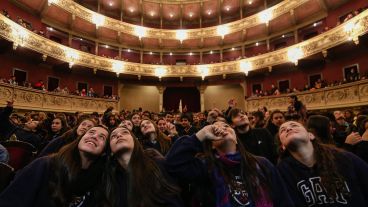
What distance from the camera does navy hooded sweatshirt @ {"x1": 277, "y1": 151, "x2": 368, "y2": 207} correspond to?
1722 mm

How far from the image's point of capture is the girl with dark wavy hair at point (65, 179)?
5.03 feet

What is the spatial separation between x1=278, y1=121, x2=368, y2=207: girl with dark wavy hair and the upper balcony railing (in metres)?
10.9

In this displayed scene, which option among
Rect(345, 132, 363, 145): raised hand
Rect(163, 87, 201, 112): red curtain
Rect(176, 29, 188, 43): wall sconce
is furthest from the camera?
Rect(163, 87, 201, 112): red curtain

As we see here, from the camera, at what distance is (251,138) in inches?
119

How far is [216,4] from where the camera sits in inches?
759

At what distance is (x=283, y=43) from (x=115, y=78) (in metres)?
13.6

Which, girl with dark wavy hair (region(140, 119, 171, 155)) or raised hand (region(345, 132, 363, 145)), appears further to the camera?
girl with dark wavy hair (region(140, 119, 171, 155))

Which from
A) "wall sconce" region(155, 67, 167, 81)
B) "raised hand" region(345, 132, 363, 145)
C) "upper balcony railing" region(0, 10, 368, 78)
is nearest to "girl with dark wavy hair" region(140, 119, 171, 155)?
"raised hand" region(345, 132, 363, 145)

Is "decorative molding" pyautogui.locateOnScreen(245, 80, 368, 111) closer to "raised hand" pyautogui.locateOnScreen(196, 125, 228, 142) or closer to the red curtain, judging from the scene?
the red curtain

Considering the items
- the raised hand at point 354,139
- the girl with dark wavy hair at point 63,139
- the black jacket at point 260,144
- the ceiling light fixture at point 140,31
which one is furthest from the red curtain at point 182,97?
the raised hand at point 354,139

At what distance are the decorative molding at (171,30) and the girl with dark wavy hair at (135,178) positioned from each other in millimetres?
15299

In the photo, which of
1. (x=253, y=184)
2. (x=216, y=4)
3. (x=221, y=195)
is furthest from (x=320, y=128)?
(x=216, y=4)

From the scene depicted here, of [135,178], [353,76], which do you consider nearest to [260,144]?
[135,178]

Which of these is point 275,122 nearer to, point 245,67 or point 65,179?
point 65,179
